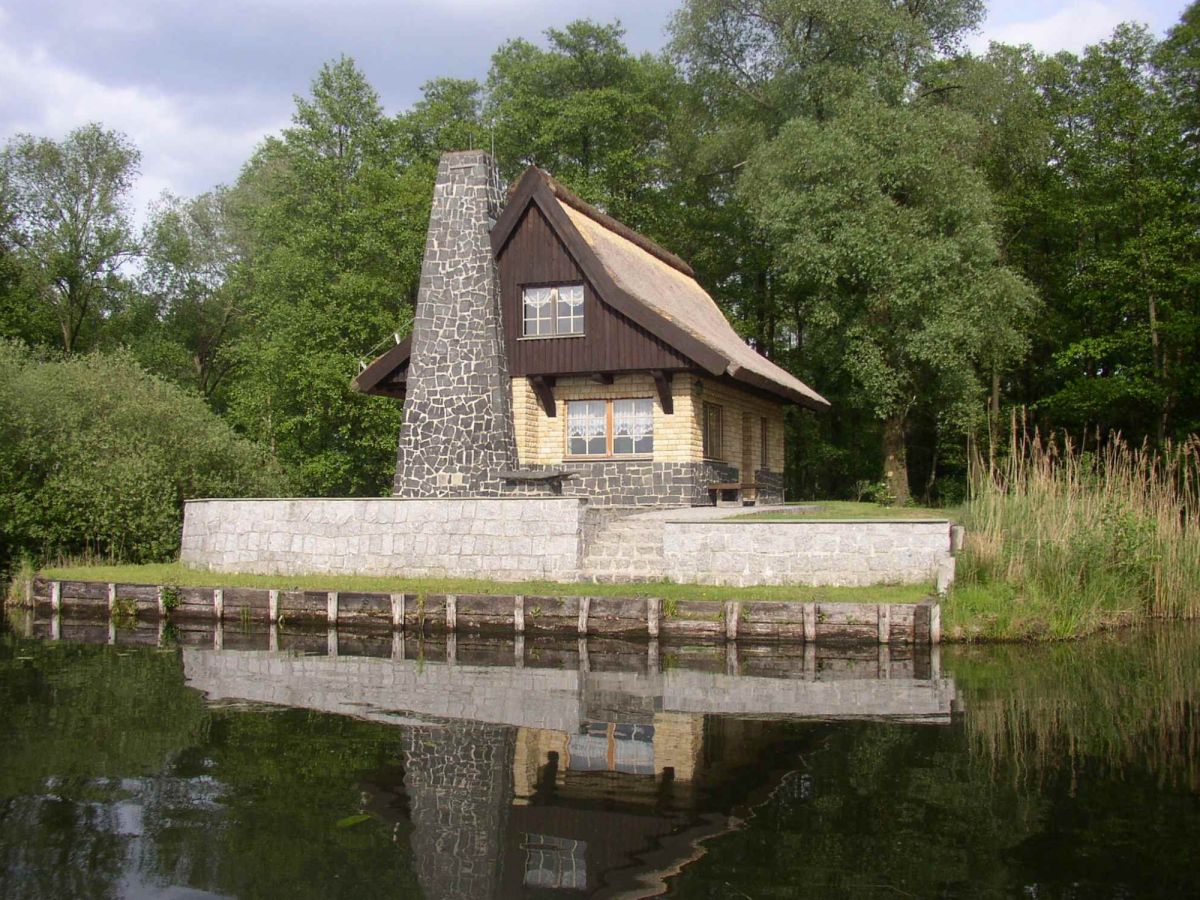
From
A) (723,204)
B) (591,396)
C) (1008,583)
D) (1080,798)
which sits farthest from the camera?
(723,204)

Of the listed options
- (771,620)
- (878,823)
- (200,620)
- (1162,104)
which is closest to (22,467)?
(200,620)

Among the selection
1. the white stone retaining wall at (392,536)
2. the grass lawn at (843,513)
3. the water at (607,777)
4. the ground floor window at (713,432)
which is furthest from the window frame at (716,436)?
the water at (607,777)

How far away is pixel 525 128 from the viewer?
3256cm

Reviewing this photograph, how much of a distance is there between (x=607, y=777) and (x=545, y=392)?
1469 cm

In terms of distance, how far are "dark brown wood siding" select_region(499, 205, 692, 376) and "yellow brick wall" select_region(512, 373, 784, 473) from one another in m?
0.60

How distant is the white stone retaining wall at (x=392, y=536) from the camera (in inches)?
619

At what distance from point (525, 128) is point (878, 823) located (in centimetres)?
2927

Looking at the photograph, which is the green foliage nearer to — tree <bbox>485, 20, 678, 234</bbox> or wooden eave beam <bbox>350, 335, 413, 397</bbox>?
tree <bbox>485, 20, 678, 234</bbox>

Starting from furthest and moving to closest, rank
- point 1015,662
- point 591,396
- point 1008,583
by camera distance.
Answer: point 591,396 → point 1008,583 → point 1015,662

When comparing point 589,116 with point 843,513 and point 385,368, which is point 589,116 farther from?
point 843,513

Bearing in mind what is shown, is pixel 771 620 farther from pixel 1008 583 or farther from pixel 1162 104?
pixel 1162 104

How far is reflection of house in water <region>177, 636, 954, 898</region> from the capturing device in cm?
573

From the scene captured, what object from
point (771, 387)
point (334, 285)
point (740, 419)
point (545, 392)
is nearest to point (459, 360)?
point (545, 392)

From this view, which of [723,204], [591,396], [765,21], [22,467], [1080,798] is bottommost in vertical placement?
[1080,798]
